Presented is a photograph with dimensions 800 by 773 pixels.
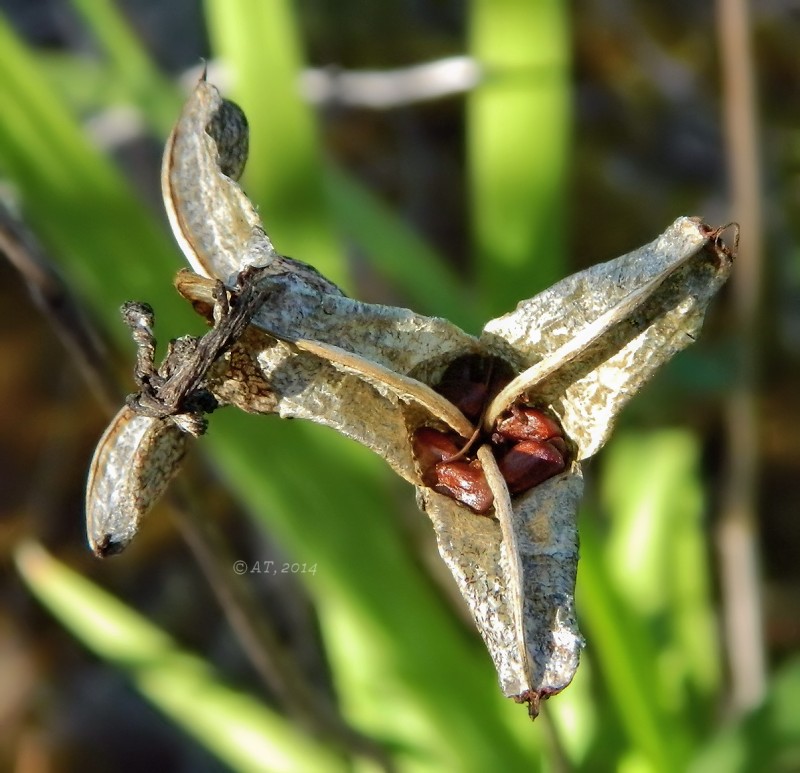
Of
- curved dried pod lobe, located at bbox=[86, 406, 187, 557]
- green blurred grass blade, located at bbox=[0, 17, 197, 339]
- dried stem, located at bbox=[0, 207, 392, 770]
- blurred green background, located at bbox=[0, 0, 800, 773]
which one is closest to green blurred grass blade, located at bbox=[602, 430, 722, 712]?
blurred green background, located at bbox=[0, 0, 800, 773]

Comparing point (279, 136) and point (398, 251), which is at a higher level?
point (279, 136)

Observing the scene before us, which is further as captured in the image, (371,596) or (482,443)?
(371,596)

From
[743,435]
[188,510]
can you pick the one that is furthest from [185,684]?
[743,435]

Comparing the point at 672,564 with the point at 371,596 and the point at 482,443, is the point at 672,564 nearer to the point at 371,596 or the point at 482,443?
the point at 371,596

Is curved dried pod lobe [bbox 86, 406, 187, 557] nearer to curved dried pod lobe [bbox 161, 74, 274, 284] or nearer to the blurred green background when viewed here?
curved dried pod lobe [bbox 161, 74, 274, 284]

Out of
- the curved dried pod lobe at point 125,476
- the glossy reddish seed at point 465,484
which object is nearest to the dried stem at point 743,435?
the glossy reddish seed at point 465,484

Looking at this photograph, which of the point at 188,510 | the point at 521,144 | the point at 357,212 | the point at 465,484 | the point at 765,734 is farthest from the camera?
the point at 357,212
